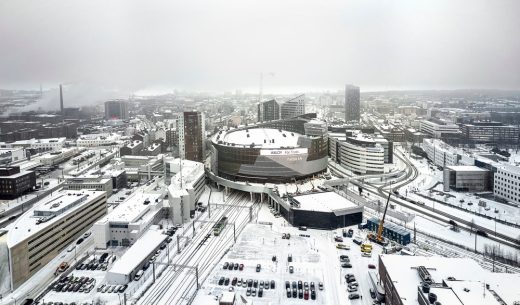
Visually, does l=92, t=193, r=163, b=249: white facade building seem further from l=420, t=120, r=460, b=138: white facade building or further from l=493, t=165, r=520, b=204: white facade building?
l=420, t=120, r=460, b=138: white facade building

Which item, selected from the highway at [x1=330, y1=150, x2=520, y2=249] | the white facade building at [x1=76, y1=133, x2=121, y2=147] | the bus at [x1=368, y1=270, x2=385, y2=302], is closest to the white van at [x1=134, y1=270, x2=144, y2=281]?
the bus at [x1=368, y1=270, x2=385, y2=302]

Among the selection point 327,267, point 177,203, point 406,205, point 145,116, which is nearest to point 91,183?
point 177,203

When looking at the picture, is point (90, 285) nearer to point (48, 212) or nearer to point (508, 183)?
point (48, 212)

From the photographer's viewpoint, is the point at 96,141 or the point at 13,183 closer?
the point at 13,183

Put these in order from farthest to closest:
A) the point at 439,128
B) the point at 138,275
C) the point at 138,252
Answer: the point at 439,128
the point at 138,252
the point at 138,275

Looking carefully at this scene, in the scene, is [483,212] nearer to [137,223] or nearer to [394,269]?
[394,269]

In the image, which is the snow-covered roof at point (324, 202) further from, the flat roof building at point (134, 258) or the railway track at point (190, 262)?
→ the flat roof building at point (134, 258)

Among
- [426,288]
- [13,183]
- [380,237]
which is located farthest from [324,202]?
[13,183]

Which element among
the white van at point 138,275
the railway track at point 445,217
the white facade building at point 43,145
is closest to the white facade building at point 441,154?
the railway track at point 445,217
